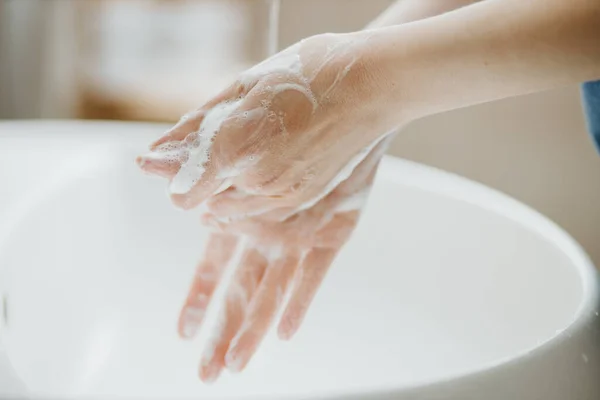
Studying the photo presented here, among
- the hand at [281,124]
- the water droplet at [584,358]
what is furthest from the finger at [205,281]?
the water droplet at [584,358]

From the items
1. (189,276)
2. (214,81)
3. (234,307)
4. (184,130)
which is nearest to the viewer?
(184,130)

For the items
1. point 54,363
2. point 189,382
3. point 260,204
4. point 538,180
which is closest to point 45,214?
point 54,363

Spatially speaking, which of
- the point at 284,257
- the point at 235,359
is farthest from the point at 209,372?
the point at 284,257

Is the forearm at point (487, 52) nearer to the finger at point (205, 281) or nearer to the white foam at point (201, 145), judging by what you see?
the white foam at point (201, 145)

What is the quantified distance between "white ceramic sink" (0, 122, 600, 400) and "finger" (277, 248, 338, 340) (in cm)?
12

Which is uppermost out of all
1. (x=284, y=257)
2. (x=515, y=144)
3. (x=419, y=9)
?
(x=419, y=9)

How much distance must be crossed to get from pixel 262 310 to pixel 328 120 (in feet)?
0.69

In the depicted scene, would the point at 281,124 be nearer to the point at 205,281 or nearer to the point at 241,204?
the point at 241,204

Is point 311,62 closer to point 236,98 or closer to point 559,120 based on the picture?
point 236,98

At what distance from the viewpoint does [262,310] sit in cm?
71

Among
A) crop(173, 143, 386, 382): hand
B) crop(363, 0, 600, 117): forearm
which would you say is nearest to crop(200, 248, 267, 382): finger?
crop(173, 143, 386, 382): hand

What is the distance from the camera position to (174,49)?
253 cm

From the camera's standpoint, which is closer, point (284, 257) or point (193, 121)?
point (193, 121)

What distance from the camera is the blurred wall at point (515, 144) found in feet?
3.81
